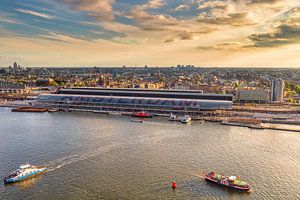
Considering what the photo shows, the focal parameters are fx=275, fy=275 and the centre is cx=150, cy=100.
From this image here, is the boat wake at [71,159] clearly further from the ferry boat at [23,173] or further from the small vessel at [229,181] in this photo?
the small vessel at [229,181]

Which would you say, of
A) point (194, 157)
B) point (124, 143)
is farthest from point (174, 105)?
point (194, 157)

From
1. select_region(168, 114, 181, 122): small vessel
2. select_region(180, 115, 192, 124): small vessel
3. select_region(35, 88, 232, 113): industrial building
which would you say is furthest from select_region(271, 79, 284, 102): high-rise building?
select_region(168, 114, 181, 122): small vessel

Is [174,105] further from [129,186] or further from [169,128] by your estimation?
[129,186]

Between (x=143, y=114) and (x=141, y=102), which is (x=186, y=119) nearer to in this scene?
(x=143, y=114)

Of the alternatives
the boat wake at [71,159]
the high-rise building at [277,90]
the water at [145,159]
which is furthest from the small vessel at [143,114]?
the high-rise building at [277,90]

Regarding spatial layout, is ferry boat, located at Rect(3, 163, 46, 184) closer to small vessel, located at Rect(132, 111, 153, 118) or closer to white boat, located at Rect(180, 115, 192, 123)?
white boat, located at Rect(180, 115, 192, 123)

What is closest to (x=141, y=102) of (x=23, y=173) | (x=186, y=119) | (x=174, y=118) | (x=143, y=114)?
(x=143, y=114)
